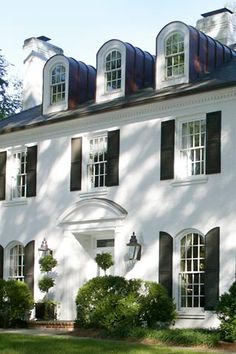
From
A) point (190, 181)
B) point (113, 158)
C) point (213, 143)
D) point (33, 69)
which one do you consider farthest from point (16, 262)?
point (213, 143)

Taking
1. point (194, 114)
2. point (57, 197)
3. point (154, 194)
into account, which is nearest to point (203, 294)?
point (154, 194)

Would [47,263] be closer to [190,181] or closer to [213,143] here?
[190,181]

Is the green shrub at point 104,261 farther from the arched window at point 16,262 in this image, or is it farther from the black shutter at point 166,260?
the arched window at point 16,262

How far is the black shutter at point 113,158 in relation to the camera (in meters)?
22.2

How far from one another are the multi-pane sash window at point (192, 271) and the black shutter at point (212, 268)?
326 millimetres

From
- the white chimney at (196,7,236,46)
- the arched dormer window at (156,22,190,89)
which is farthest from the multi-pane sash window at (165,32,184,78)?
the white chimney at (196,7,236,46)

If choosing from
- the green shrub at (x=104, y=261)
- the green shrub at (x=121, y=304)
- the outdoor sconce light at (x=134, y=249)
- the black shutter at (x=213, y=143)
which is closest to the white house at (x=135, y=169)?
the black shutter at (x=213, y=143)

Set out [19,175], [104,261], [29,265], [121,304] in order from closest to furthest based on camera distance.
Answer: [121,304]
[104,261]
[29,265]
[19,175]

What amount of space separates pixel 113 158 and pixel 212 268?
4689 mm

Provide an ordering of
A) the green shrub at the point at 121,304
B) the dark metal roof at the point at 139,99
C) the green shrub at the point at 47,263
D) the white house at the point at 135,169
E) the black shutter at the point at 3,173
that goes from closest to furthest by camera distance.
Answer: the green shrub at the point at 121,304 → the white house at the point at 135,169 → the dark metal roof at the point at 139,99 → the green shrub at the point at 47,263 → the black shutter at the point at 3,173

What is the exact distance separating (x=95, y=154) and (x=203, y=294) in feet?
18.3

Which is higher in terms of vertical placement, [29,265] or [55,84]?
[55,84]

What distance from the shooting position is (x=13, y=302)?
73.8ft

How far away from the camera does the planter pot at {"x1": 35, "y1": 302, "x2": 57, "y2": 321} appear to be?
75.2 ft
